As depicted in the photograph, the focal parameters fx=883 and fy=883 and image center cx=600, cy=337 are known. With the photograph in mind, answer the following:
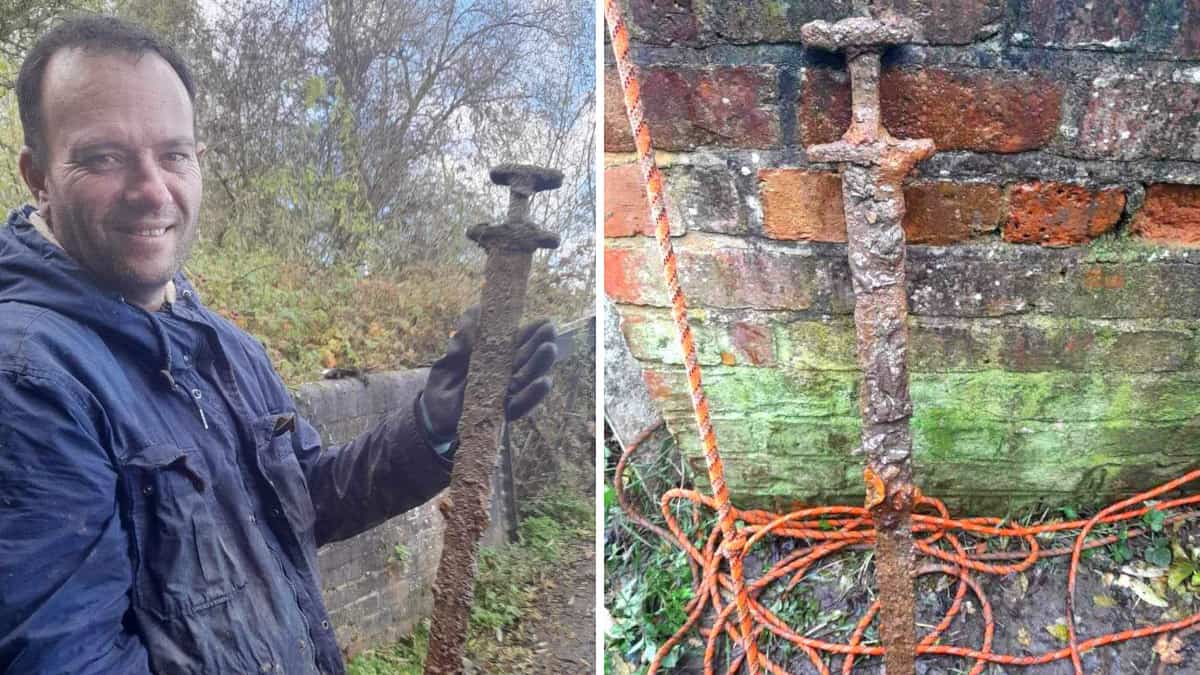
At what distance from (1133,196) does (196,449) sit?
129 cm

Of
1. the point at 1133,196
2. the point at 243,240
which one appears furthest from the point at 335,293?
the point at 1133,196

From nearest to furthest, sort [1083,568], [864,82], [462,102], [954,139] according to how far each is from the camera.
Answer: [462,102]
[864,82]
[954,139]
[1083,568]

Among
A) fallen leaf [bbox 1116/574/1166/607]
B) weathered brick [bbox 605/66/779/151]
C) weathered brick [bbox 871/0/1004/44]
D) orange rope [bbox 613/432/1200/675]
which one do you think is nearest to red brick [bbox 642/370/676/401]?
orange rope [bbox 613/432/1200/675]

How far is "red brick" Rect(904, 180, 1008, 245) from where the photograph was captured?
4.25 feet

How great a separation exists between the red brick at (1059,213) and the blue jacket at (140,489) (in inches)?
41.7

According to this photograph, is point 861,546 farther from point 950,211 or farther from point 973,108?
point 973,108

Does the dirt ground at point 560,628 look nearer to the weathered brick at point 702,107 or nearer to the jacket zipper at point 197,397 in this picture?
the jacket zipper at point 197,397

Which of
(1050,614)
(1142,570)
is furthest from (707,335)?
(1142,570)

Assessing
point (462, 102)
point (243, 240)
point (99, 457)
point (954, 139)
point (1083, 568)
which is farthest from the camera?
point (1083, 568)

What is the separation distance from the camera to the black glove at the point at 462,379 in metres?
0.97

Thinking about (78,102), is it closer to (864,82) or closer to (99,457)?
(99,457)

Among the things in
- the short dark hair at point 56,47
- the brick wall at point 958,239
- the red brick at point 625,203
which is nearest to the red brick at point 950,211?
the brick wall at point 958,239

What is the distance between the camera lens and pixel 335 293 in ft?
3.02

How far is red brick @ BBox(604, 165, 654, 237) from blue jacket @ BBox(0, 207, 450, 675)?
60 centimetres
